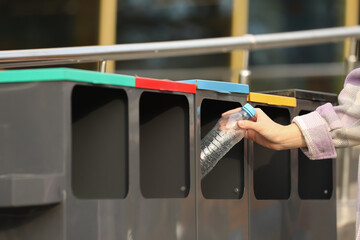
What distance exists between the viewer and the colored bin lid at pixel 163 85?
7.02 ft

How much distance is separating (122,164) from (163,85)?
0.93 feet

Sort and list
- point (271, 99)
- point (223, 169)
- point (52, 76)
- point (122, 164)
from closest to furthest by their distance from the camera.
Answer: point (52, 76), point (122, 164), point (223, 169), point (271, 99)

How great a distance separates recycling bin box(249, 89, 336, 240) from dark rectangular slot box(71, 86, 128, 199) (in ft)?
2.16

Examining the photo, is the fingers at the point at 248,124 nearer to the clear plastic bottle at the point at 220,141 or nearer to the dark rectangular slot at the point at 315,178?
the clear plastic bottle at the point at 220,141

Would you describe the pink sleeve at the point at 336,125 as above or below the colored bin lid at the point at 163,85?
below

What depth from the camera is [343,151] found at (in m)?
3.72

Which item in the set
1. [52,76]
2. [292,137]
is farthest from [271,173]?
[52,76]

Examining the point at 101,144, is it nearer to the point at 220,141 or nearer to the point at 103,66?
the point at 220,141

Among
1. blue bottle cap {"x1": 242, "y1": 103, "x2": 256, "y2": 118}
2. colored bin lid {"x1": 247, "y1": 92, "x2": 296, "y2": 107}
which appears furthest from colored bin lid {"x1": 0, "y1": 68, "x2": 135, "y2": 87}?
colored bin lid {"x1": 247, "y1": 92, "x2": 296, "y2": 107}

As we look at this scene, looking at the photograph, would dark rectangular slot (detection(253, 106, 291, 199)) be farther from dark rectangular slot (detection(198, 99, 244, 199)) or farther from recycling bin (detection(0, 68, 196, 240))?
recycling bin (detection(0, 68, 196, 240))

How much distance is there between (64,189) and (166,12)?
4779 mm

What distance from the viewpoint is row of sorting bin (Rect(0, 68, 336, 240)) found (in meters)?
1.92

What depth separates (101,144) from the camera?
214 cm

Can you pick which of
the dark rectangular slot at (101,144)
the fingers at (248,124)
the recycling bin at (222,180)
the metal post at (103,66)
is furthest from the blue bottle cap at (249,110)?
the metal post at (103,66)
